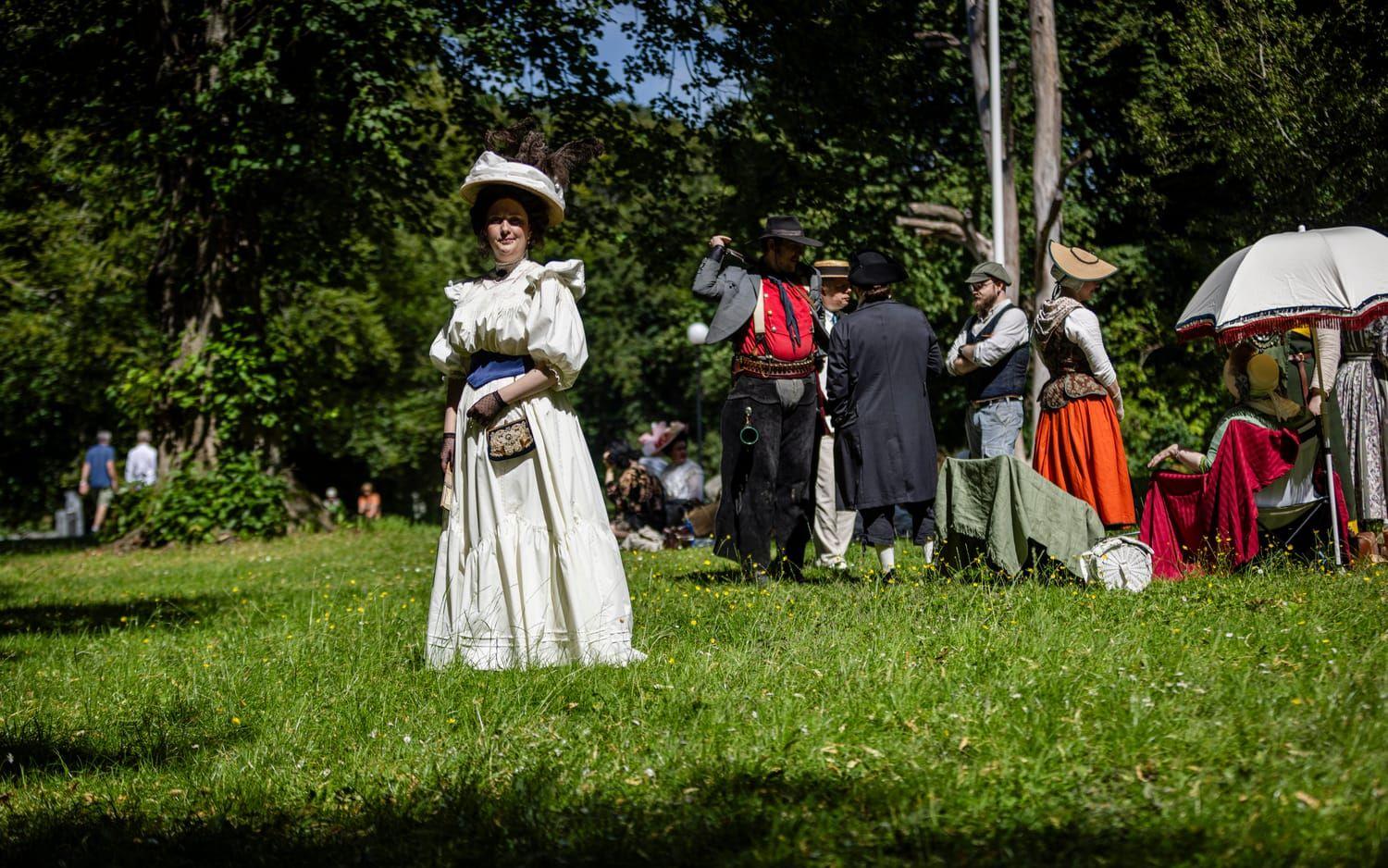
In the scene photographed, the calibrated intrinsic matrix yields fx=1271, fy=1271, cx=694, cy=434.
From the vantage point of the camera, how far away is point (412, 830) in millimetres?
3705

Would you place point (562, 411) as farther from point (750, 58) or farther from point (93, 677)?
point (750, 58)

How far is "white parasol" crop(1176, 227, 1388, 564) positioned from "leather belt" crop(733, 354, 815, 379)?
8.27ft

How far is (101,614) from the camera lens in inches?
377

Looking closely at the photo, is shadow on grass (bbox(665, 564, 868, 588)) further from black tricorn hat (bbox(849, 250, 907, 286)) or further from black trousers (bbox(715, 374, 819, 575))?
black tricorn hat (bbox(849, 250, 907, 286))

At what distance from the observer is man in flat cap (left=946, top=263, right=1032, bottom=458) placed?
839 cm

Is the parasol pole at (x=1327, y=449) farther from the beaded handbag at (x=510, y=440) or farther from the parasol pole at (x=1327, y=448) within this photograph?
the beaded handbag at (x=510, y=440)

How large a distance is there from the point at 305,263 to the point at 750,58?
7621mm

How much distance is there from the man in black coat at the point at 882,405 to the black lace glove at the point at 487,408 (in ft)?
9.98

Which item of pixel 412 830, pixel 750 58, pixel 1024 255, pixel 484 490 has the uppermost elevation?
pixel 750 58

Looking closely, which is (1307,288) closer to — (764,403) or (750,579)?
(764,403)

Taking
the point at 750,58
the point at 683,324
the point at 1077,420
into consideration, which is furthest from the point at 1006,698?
the point at 683,324

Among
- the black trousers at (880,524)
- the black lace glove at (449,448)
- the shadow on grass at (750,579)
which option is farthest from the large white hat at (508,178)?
the black trousers at (880,524)

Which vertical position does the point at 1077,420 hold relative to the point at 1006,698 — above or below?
above

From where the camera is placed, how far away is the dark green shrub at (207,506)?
16.3 metres
